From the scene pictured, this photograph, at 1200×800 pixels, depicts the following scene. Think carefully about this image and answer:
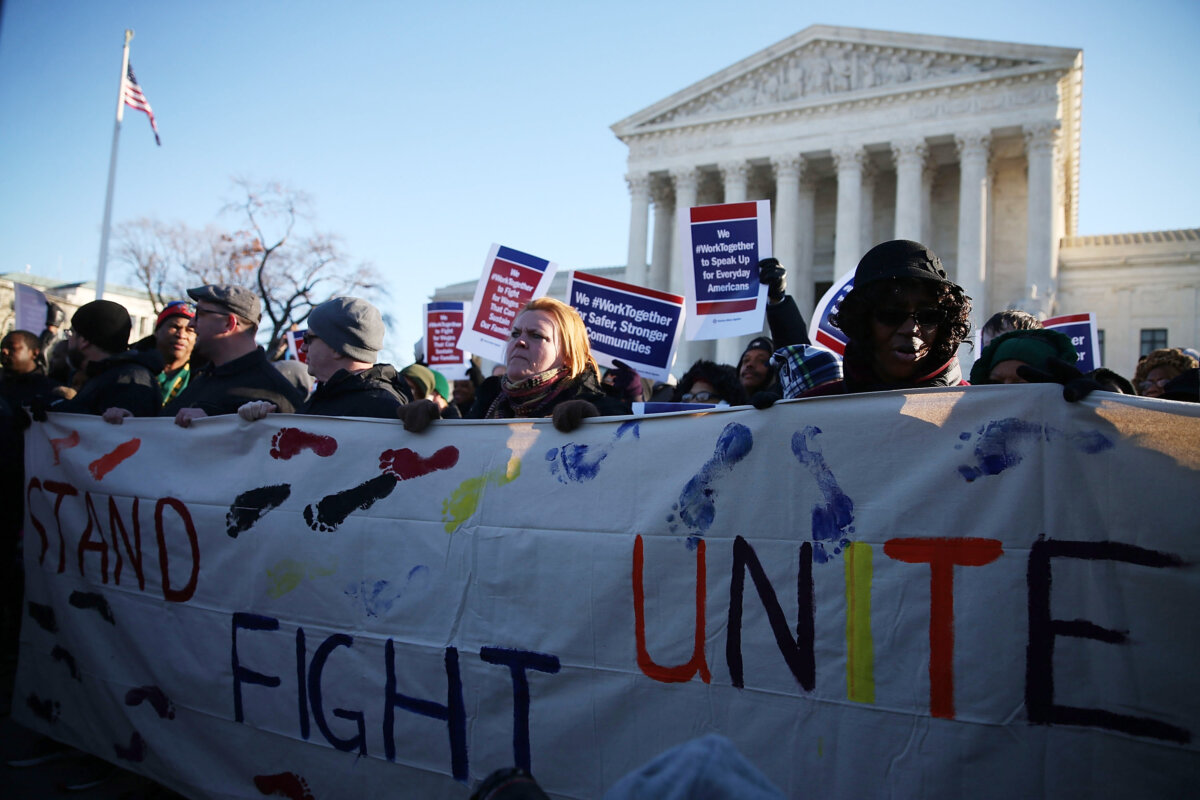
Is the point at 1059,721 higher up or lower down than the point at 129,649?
higher up

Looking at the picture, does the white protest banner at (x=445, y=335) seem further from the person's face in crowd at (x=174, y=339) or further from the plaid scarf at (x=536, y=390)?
the plaid scarf at (x=536, y=390)

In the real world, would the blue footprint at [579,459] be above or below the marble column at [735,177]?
below

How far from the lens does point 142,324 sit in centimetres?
4766

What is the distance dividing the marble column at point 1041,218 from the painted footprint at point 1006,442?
102ft

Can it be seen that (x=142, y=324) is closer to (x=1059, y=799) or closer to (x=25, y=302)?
(x=25, y=302)

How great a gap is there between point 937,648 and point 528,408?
175 cm

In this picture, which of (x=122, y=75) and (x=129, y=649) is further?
(x=122, y=75)

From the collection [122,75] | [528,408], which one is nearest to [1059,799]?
[528,408]

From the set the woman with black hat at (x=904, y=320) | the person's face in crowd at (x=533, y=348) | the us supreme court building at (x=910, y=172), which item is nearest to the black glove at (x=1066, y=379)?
the woman with black hat at (x=904, y=320)

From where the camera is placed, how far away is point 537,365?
10.4 feet

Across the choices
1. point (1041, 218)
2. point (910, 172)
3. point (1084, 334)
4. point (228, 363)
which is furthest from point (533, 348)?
point (910, 172)

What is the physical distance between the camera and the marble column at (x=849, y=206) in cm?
3350

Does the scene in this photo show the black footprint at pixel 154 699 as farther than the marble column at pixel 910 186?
No

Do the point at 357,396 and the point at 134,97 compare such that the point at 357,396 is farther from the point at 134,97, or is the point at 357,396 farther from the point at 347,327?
the point at 134,97
